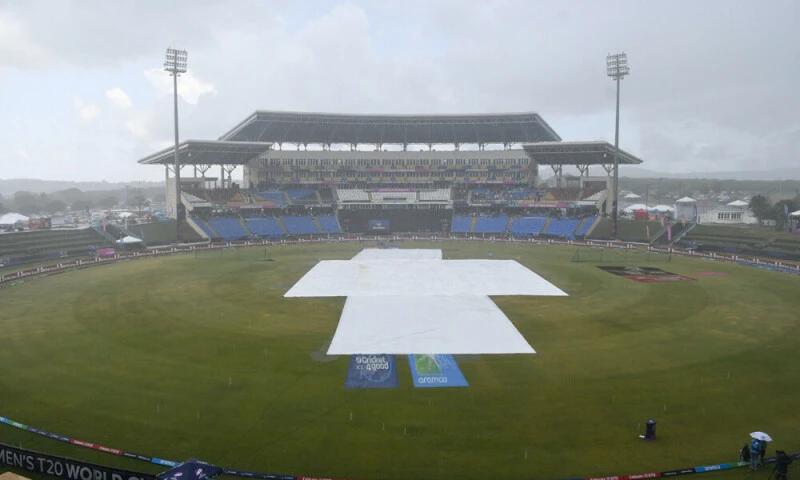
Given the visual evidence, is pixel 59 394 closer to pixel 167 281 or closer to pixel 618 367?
pixel 618 367

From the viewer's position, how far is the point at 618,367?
80.9 ft

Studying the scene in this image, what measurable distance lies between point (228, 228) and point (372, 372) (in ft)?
252

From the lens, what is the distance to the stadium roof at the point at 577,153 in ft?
309

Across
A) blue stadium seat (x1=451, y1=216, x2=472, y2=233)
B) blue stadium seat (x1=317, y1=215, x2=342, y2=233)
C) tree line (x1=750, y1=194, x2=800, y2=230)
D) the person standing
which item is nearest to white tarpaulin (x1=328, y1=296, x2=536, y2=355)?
the person standing

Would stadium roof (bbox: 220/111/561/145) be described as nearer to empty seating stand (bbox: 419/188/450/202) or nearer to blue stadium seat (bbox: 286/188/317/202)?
blue stadium seat (bbox: 286/188/317/202)

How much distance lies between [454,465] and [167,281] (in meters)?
40.9

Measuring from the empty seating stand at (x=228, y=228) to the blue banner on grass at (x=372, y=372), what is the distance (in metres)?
71.4

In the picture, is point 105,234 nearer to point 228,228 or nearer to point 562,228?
point 228,228

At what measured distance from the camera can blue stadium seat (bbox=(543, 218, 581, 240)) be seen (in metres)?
93.0

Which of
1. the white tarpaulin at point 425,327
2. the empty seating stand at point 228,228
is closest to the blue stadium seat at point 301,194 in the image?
the empty seating stand at point 228,228

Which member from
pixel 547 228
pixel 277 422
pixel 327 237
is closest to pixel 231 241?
pixel 327 237

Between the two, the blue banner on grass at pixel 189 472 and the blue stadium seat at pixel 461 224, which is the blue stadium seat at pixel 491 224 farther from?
the blue banner on grass at pixel 189 472

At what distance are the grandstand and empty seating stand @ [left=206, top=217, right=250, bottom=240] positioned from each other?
0.19m

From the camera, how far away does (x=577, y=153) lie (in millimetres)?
98312
